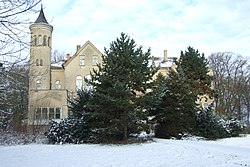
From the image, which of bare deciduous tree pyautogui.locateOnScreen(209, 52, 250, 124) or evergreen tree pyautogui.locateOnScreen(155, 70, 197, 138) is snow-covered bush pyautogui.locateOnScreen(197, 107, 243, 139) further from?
bare deciduous tree pyautogui.locateOnScreen(209, 52, 250, 124)

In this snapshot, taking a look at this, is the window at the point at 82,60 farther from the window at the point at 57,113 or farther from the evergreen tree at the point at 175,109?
the evergreen tree at the point at 175,109

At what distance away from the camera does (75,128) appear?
→ 22.3 metres

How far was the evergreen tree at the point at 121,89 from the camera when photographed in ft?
67.6

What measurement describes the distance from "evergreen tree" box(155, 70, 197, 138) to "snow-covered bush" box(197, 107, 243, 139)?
1447 millimetres

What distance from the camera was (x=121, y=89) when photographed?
66.9 feet

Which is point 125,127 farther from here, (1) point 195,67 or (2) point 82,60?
(2) point 82,60

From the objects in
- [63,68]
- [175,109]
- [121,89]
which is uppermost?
[63,68]

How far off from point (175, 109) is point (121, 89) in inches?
231

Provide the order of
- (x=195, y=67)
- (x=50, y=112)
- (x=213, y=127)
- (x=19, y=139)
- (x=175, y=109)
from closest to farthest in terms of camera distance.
→ (x=19, y=139), (x=175, y=109), (x=213, y=127), (x=195, y=67), (x=50, y=112)

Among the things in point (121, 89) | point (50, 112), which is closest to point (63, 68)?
point (50, 112)

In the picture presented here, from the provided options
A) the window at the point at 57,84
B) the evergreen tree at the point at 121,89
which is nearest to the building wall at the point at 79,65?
the window at the point at 57,84

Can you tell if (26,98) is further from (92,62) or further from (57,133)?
(57,133)

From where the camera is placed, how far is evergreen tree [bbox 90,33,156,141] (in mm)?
20609

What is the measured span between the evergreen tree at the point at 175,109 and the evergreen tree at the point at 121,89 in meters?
3.24
